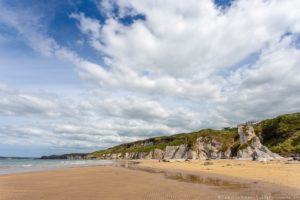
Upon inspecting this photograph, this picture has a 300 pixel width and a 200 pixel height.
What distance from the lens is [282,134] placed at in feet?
400

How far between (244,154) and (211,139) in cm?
3371

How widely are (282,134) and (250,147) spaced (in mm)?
29748

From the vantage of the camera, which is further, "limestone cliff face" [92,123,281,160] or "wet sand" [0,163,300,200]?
"limestone cliff face" [92,123,281,160]

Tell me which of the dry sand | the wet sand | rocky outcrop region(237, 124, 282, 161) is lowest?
the wet sand

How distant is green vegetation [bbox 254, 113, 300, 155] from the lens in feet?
330

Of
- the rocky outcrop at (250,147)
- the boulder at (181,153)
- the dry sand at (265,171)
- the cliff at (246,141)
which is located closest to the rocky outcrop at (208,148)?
the cliff at (246,141)

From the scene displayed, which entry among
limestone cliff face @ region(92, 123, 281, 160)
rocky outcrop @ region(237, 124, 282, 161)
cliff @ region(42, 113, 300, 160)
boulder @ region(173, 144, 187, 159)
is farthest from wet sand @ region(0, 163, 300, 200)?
boulder @ region(173, 144, 187, 159)

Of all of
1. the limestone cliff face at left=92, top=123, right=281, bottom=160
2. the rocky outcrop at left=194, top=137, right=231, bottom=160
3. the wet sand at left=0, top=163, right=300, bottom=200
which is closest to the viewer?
the wet sand at left=0, top=163, right=300, bottom=200

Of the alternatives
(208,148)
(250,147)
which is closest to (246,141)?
(250,147)

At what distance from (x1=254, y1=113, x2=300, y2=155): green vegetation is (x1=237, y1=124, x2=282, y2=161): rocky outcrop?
809 cm

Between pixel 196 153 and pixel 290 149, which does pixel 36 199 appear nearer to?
pixel 290 149

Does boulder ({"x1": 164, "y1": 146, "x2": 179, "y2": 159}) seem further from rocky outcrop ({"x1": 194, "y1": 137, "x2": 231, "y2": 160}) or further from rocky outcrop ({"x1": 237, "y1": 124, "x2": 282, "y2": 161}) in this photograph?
rocky outcrop ({"x1": 237, "y1": 124, "x2": 282, "y2": 161})

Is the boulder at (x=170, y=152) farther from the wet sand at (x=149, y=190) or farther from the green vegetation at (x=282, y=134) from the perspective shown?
the wet sand at (x=149, y=190)

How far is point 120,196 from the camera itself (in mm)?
16469
